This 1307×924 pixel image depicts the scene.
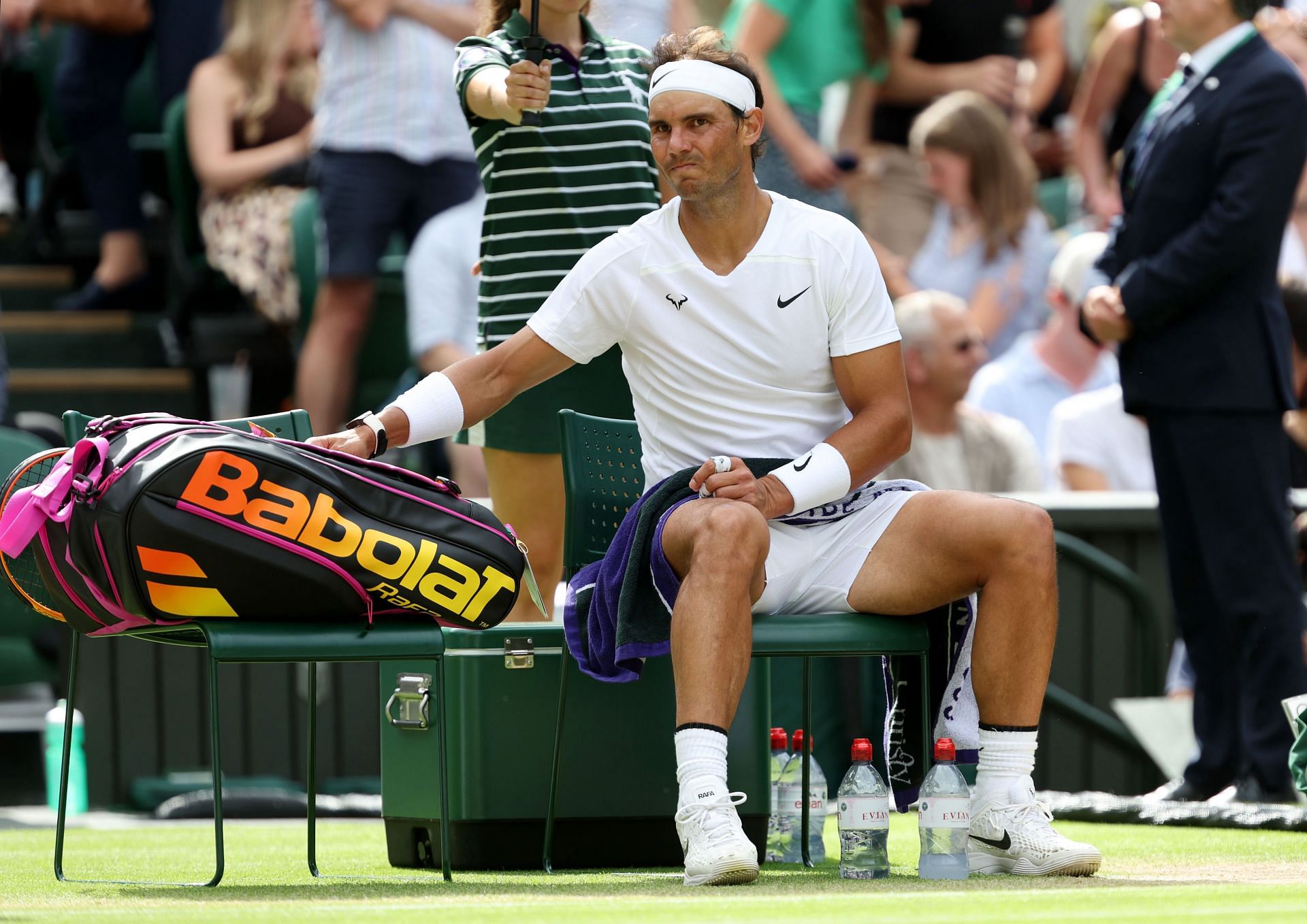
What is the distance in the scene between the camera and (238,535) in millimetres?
3961

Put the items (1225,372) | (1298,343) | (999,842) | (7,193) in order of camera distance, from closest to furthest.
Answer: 1. (999,842)
2. (1225,372)
3. (1298,343)
4. (7,193)

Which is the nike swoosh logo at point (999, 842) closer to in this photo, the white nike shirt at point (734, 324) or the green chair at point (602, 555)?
the green chair at point (602, 555)

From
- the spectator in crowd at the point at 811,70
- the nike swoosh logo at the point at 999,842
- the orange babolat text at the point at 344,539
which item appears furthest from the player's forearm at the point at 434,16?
the nike swoosh logo at the point at 999,842

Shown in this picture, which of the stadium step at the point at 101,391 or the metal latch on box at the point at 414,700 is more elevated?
the stadium step at the point at 101,391

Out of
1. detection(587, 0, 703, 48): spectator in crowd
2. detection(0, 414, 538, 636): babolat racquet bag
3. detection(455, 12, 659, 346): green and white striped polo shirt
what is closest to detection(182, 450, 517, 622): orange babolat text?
detection(0, 414, 538, 636): babolat racquet bag

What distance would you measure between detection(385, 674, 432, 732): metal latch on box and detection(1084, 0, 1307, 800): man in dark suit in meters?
2.34

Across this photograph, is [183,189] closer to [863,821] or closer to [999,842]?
[863,821]

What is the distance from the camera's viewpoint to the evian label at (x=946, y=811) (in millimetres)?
4086

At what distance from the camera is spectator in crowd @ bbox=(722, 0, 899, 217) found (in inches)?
327

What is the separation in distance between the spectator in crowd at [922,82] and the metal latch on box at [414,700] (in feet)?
15.5

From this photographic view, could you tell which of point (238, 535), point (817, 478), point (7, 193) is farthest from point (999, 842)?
point (7, 193)

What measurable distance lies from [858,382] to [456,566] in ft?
2.90

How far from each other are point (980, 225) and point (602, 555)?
172 inches

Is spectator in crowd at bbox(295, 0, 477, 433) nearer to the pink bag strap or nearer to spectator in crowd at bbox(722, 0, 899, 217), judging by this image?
spectator in crowd at bbox(722, 0, 899, 217)
